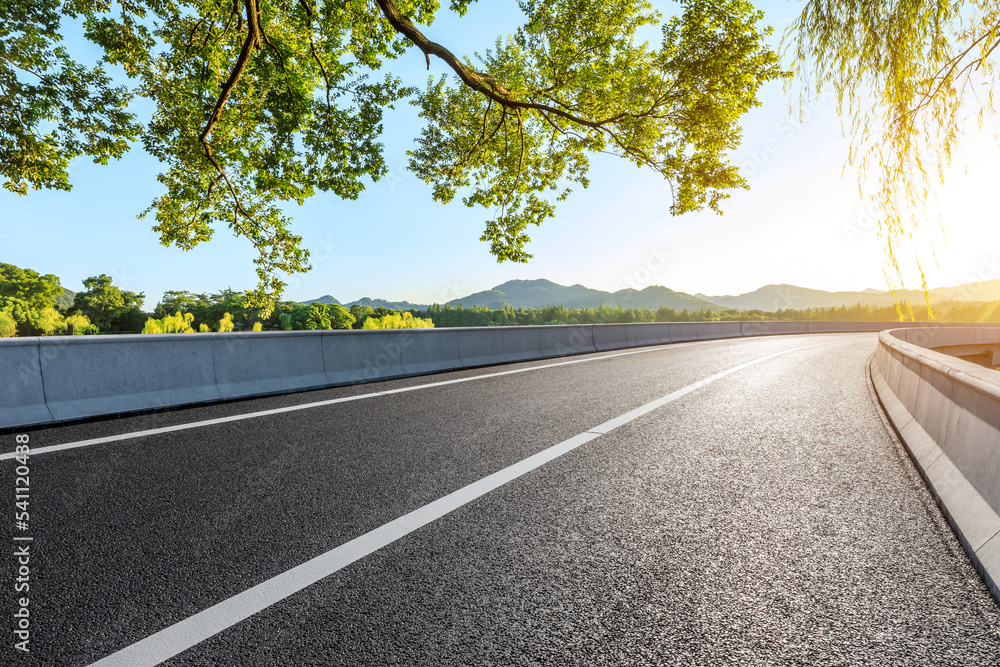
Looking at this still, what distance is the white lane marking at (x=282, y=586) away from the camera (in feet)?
6.47

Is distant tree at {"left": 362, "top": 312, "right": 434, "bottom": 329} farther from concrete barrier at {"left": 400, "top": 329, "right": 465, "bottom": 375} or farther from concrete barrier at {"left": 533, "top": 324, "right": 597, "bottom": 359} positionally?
concrete barrier at {"left": 400, "top": 329, "right": 465, "bottom": 375}

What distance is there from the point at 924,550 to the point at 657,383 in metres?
6.73

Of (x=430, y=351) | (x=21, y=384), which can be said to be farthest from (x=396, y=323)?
(x=21, y=384)

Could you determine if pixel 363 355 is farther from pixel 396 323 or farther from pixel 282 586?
pixel 396 323

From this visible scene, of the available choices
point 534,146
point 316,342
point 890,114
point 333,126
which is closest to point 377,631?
point 890,114

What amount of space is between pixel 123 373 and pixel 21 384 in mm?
1028

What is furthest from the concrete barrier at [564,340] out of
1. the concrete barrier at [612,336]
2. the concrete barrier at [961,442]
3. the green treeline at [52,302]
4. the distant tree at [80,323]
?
the green treeline at [52,302]

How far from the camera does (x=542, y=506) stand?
353cm

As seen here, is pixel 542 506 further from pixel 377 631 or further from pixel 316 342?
pixel 316 342

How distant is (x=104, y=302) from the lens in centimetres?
12044

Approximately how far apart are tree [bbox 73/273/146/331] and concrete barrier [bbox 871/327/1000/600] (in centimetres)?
13993

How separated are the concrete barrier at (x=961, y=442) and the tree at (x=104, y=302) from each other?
140 m

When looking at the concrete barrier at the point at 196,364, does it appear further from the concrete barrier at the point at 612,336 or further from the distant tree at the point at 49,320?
the distant tree at the point at 49,320

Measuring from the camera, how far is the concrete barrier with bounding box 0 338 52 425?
580cm
